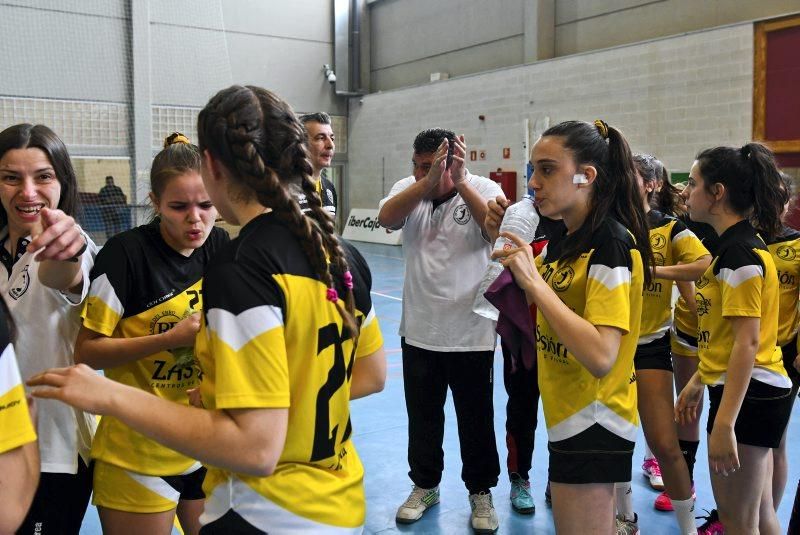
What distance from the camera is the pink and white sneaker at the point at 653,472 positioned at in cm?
369

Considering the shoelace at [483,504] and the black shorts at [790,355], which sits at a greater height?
the black shorts at [790,355]

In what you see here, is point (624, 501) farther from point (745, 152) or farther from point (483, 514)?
point (745, 152)

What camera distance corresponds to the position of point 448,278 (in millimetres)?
3422

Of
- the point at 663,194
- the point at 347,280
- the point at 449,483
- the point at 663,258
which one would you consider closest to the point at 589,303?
→ the point at 347,280

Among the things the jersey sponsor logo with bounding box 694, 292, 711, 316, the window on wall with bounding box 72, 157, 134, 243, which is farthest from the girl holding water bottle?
the window on wall with bounding box 72, 157, 134, 243

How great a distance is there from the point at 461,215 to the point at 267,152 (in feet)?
7.18

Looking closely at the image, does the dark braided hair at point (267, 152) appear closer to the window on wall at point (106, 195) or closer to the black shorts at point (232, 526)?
the black shorts at point (232, 526)

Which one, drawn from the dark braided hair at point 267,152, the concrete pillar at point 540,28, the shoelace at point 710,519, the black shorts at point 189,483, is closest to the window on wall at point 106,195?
the concrete pillar at point 540,28

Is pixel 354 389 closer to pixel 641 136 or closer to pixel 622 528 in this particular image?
pixel 622 528

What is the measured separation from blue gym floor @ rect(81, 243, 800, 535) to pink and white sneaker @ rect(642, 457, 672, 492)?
0.14ft

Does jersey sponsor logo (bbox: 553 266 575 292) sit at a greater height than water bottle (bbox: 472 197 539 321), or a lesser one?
lesser

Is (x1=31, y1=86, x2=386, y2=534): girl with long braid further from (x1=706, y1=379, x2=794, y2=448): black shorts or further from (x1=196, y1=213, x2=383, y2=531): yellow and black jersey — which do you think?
(x1=706, y1=379, x2=794, y2=448): black shorts

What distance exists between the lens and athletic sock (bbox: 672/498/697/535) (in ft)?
9.68

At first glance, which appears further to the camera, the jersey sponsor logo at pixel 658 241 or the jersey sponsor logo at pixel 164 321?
the jersey sponsor logo at pixel 658 241
